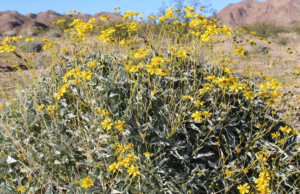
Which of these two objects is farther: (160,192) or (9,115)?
(9,115)

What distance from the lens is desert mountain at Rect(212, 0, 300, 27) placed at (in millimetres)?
51125

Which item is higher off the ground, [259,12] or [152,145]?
[259,12]

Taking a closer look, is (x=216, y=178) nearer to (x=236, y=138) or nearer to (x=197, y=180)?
(x=197, y=180)

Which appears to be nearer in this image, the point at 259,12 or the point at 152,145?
the point at 152,145

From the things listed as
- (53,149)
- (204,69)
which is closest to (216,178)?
(204,69)

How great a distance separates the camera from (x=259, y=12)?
178ft

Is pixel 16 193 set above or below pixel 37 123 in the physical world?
below

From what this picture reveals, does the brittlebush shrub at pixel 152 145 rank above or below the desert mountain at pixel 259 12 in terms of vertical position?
below

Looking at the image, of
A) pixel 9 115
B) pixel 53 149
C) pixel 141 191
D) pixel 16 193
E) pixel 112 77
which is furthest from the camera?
pixel 9 115

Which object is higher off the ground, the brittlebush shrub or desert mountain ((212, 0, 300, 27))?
desert mountain ((212, 0, 300, 27))

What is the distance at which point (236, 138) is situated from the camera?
2258 mm

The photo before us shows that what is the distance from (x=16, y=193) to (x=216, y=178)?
1.93 metres

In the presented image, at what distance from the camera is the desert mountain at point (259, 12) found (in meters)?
51.1

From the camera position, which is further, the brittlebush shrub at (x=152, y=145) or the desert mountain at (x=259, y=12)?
the desert mountain at (x=259, y=12)
